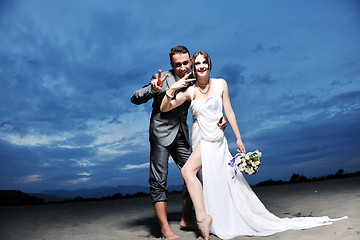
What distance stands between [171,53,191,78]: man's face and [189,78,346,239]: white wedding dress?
0.82 feet

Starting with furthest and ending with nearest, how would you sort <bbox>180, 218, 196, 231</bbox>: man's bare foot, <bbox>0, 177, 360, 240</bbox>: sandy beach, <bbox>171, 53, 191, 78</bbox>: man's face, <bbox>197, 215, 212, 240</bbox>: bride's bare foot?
<bbox>180, 218, 196, 231</bbox>: man's bare foot < <bbox>171, 53, 191, 78</bbox>: man's face < <bbox>0, 177, 360, 240</bbox>: sandy beach < <bbox>197, 215, 212, 240</bbox>: bride's bare foot

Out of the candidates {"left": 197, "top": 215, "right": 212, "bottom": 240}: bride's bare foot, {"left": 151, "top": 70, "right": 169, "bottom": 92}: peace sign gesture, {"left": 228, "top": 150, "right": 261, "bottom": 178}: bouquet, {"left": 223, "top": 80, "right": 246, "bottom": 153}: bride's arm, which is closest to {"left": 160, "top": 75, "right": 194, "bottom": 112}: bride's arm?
{"left": 151, "top": 70, "right": 169, "bottom": 92}: peace sign gesture

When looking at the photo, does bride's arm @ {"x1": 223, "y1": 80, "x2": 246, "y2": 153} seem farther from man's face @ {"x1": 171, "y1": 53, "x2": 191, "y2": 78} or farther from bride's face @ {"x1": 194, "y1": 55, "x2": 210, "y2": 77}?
man's face @ {"x1": 171, "y1": 53, "x2": 191, "y2": 78}

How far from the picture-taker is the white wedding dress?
367 centimetres

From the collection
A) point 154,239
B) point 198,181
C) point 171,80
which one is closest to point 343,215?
point 198,181

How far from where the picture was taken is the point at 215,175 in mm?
3725

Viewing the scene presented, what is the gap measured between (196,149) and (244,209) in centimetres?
Result: 93

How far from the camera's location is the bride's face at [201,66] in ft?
12.1

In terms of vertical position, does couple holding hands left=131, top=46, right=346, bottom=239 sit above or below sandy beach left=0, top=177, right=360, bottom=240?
above

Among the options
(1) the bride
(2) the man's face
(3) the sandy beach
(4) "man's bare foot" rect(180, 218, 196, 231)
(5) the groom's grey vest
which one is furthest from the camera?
(4) "man's bare foot" rect(180, 218, 196, 231)

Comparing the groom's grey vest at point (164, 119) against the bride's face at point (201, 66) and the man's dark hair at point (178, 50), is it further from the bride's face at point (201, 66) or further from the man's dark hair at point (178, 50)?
the bride's face at point (201, 66)

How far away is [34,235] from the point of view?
4.69 m

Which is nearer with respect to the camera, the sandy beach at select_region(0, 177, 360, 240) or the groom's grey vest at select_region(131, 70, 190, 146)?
the sandy beach at select_region(0, 177, 360, 240)

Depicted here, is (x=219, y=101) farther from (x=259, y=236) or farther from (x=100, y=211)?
(x=100, y=211)
